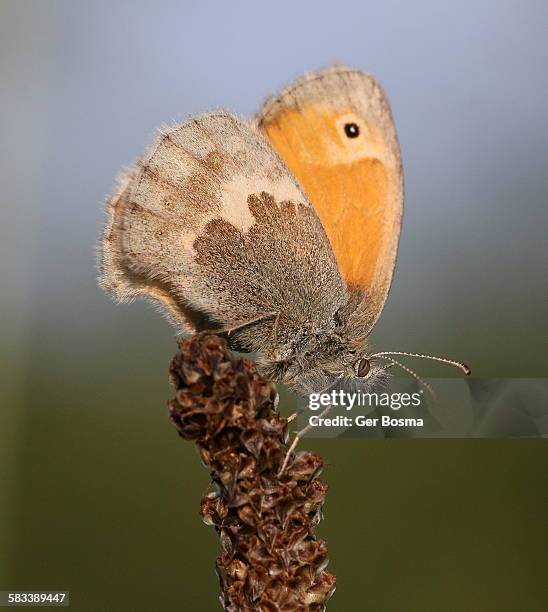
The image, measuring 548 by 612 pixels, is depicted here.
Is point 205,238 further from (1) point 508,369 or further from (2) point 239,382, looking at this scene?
(1) point 508,369

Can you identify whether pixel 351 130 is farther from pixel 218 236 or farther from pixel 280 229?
pixel 218 236

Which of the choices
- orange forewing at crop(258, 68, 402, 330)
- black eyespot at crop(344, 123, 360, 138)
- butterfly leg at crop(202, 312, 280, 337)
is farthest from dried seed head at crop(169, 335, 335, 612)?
black eyespot at crop(344, 123, 360, 138)

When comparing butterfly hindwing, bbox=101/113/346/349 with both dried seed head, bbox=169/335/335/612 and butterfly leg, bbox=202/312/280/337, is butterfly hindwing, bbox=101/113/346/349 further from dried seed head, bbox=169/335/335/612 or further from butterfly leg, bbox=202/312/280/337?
dried seed head, bbox=169/335/335/612

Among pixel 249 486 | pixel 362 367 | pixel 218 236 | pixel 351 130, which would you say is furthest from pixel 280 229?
pixel 249 486

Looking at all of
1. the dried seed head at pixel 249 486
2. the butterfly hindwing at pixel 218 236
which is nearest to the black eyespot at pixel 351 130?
the butterfly hindwing at pixel 218 236

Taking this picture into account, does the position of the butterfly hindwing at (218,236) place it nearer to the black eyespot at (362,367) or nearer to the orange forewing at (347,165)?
the orange forewing at (347,165)

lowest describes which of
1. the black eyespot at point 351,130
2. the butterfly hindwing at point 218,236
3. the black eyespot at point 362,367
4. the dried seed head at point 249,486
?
the dried seed head at point 249,486
